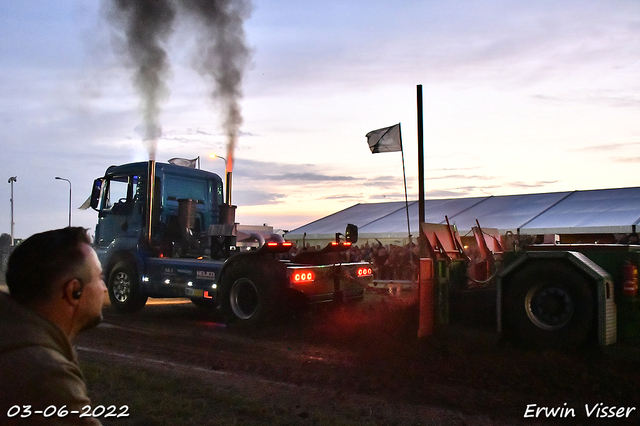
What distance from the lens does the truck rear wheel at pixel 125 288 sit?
11.0 meters

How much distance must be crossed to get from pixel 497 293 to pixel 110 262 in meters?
7.98

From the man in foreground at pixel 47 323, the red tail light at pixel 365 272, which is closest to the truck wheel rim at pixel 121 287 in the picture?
the red tail light at pixel 365 272

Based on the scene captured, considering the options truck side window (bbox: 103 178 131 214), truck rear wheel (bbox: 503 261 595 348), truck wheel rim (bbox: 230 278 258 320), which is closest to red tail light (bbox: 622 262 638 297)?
truck rear wheel (bbox: 503 261 595 348)

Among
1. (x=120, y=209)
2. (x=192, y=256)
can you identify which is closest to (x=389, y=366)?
(x=192, y=256)

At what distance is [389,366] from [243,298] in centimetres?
364

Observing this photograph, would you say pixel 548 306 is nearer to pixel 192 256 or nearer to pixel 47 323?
pixel 47 323

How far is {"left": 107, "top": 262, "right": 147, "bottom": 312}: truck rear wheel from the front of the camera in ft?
36.1

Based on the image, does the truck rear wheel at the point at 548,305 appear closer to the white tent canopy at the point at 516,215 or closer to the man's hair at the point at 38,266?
the man's hair at the point at 38,266

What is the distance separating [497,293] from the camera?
6645mm

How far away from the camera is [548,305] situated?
6.38m

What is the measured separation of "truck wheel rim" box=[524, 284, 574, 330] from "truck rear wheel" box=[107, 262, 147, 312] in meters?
7.49

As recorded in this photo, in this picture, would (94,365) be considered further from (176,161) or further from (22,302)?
(176,161)

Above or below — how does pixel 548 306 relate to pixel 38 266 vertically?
below

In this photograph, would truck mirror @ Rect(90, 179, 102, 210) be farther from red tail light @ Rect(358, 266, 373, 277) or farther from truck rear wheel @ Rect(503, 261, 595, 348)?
truck rear wheel @ Rect(503, 261, 595, 348)
